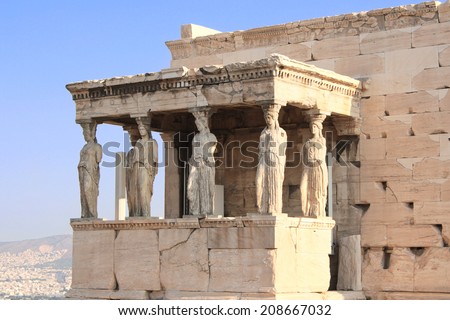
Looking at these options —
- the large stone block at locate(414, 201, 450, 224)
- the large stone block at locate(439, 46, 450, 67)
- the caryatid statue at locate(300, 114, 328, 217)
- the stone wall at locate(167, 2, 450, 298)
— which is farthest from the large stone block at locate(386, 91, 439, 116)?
the large stone block at locate(414, 201, 450, 224)

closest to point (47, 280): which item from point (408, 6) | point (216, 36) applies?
point (216, 36)

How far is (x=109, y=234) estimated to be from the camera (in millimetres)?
16922

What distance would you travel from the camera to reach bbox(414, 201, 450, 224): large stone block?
16.4m

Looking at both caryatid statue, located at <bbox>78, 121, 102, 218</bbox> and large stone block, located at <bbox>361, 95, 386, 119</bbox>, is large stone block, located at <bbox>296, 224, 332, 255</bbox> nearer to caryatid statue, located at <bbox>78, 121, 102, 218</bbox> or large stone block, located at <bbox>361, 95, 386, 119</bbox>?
large stone block, located at <bbox>361, 95, 386, 119</bbox>

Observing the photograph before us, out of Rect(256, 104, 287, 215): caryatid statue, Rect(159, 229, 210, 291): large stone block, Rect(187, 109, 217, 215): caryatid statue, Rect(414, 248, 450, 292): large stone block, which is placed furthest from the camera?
Rect(414, 248, 450, 292): large stone block

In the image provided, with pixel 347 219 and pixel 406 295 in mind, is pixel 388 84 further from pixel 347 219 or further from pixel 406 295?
pixel 406 295

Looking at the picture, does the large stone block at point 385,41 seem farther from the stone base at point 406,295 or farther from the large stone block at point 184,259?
the large stone block at point 184,259

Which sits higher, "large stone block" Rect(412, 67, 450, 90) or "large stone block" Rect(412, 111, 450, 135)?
"large stone block" Rect(412, 67, 450, 90)

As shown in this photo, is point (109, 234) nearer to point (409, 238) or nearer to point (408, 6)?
point (409, 238)

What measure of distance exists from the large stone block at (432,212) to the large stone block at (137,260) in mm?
3575

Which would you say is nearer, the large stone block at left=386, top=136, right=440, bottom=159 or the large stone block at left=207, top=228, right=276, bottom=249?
the large stone block at left=207, top=228, right=276, bottom=249

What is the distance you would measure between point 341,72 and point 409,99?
→ 1.16 meters

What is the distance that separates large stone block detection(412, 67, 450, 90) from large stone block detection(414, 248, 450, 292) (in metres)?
2.22

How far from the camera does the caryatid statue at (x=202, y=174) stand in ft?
53.1
